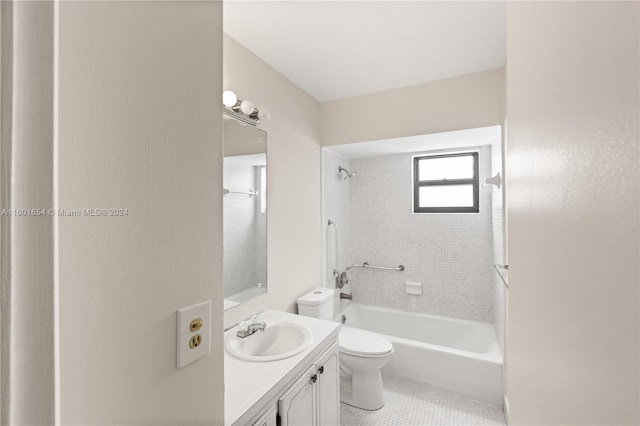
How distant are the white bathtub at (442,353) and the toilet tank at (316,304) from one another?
1.97ft

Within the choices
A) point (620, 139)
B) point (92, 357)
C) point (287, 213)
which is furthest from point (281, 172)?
point (620, 139)

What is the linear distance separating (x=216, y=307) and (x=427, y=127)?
217cm

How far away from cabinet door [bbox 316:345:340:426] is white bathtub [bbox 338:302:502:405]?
91 centimetres

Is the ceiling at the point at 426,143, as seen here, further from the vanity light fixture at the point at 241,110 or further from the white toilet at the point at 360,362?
the white toilet at the point at 360,362

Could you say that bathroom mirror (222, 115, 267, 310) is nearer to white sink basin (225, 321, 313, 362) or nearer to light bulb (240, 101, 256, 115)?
light bulb (240, 101, 256, 115)

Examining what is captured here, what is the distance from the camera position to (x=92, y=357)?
17.6 inches

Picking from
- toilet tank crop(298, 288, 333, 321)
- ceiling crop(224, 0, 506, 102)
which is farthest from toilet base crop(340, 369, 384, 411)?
ceiling crop(224, 0, 506, 102)

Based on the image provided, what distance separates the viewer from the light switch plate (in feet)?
1.91

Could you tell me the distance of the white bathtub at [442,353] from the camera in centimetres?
205

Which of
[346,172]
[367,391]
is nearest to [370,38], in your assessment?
[346,172]

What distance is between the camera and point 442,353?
7.10ft

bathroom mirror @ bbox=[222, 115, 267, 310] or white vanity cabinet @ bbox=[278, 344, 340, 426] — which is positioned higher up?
bathroom mirror @ bbox=[222, 115, 267, 310]

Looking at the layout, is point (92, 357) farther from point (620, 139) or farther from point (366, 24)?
point (366, 24)

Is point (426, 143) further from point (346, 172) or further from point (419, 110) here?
point (346, 172)
